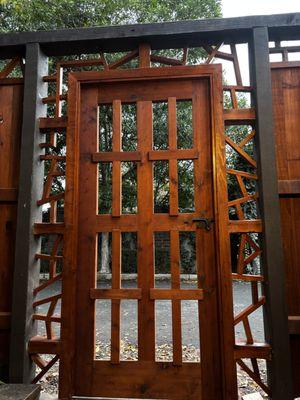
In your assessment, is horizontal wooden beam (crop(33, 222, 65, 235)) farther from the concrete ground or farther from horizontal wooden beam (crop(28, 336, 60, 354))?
the concrete ground

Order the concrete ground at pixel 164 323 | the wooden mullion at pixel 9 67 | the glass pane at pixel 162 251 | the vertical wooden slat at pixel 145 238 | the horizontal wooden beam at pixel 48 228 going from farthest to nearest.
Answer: the glass pane at pixel 162 251 < the concrete ground at pixel 164 323 < the wooden mullion at pixel 9 67 < the horizontal wooden beam at pixel 48 228 < the vertical wooden slat at pixel 145 238

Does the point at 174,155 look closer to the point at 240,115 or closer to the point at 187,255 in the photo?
the point at 240,115

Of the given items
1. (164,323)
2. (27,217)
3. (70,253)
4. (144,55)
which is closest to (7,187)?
(27,217)

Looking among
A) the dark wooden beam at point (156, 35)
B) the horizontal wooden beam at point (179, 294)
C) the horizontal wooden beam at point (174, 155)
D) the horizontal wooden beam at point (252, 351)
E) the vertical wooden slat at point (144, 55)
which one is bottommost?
Result: the horizontal wooden beam at point (252, 351)

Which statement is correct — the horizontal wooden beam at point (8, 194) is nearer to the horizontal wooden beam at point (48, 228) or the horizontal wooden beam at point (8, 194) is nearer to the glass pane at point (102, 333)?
the horizontal wooden beam at point (48, 228)

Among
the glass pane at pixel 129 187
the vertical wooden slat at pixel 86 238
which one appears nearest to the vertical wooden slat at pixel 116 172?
the vertical wooden slat at pixel 86 238

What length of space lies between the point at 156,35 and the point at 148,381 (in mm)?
2960

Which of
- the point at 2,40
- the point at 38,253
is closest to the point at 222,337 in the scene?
the point at 38,253

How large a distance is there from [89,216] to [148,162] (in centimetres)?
71

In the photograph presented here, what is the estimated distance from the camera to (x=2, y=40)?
2885 millimetres

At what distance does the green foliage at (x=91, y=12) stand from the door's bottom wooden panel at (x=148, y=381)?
22.3 ft

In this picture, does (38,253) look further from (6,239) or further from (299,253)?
(299,253)

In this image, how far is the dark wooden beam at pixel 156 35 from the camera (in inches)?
107

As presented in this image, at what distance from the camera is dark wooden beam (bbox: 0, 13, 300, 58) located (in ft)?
8.88
